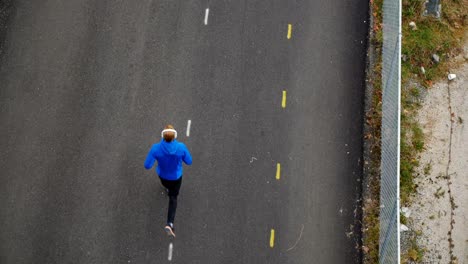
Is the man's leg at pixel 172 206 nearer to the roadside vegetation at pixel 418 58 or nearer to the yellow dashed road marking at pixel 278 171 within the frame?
the yellow dashed road marking at pixel 278 171

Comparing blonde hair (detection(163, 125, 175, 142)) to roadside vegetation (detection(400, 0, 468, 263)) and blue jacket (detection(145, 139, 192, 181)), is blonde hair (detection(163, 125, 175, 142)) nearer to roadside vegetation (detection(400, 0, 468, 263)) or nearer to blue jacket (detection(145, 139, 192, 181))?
blue jacket (detection(145, 139, 192, 181))

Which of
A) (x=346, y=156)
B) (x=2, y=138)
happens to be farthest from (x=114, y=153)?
(x=346, y=156)

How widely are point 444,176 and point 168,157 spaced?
573 centimetres

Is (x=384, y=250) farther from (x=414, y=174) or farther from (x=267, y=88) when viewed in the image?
(x=267, y=88)

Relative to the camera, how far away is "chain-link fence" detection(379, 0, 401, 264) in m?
9.03

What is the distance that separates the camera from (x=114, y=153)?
389 inches

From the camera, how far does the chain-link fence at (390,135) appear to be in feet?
29.6

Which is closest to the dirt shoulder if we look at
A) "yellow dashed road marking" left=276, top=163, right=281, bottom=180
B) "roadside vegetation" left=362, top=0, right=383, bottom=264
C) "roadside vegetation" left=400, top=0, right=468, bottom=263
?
"roadside vegetation" left=400, top=0, right=468, bottom=263

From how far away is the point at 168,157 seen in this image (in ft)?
26.2

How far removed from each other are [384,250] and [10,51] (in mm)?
8101

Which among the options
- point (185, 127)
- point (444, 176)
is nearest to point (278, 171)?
point (185, 127)

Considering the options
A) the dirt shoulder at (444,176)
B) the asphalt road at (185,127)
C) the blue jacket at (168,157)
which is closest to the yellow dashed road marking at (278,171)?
the asphalt road at (185,127)

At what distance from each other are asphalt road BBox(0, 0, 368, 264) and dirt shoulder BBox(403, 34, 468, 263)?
134cm

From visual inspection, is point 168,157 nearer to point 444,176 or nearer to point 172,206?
point 172,206
